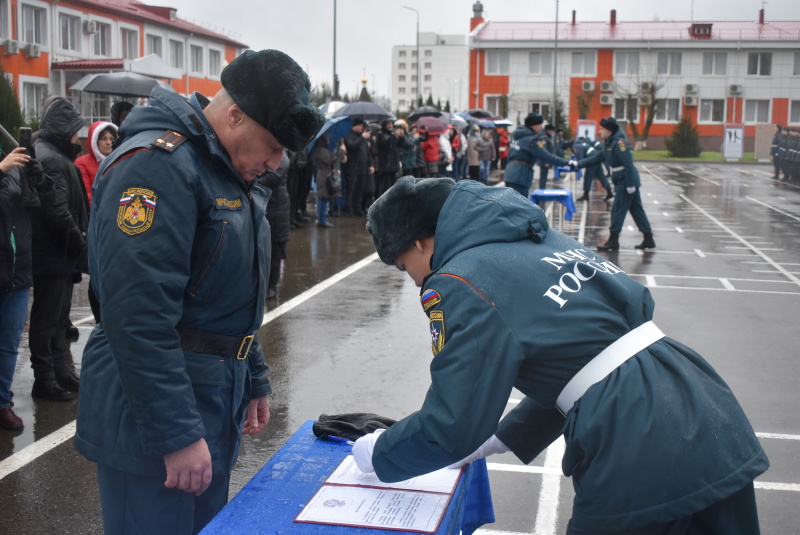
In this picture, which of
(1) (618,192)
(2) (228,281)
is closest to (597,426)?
(2) (228,281)

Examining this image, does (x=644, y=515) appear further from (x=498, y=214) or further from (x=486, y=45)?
(x=486, y=45)

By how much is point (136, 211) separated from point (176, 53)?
1902 inches

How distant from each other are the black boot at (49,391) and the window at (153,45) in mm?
41101

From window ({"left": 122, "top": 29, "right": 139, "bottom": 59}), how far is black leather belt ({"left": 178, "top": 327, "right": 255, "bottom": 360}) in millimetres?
43126

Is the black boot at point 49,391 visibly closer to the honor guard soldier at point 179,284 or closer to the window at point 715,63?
the honor guard soldier at point 179,284

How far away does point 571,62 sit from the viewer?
213 feet

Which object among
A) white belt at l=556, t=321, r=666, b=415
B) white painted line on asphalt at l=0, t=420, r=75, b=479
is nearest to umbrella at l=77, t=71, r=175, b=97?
white painted line on asphalt at l=0, t=420, r=75, b=479

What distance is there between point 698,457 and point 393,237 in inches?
39.0

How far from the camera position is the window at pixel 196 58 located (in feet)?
162

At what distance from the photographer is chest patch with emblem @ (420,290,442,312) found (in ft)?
7.25

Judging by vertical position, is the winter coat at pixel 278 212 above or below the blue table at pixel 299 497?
above

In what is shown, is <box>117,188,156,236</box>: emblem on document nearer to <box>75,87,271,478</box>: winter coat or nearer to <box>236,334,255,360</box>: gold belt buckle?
<box>75,87,271,478</box>: winter coat

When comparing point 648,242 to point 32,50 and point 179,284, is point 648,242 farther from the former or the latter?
point 32,50

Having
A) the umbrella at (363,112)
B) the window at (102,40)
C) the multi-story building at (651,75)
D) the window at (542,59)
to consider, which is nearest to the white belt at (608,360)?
the umbrella at (363,112)
